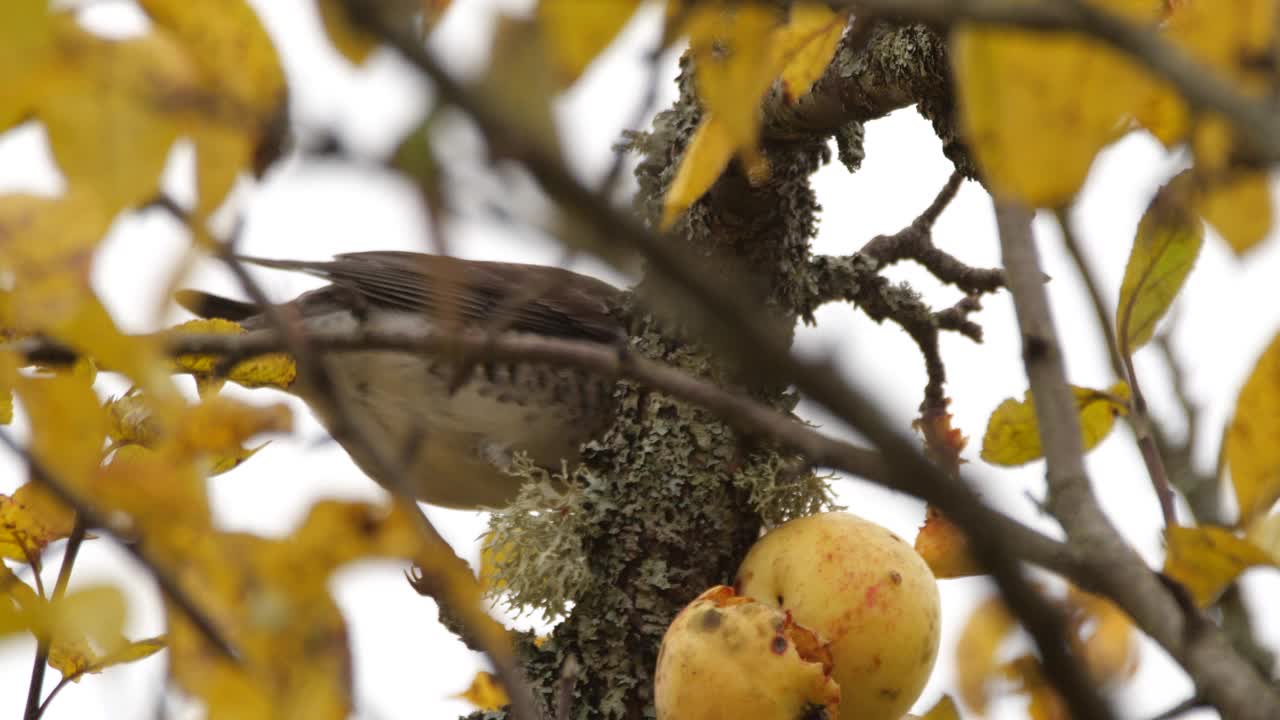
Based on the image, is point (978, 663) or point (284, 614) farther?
point (978, 663)

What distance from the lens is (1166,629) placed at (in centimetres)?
86

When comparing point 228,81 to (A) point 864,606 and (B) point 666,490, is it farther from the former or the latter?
(B) point 666,490

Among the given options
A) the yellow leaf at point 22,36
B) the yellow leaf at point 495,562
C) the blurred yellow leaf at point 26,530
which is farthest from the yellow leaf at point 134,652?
the yellow leaf at point 22,36

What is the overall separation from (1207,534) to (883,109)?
1.32 metres

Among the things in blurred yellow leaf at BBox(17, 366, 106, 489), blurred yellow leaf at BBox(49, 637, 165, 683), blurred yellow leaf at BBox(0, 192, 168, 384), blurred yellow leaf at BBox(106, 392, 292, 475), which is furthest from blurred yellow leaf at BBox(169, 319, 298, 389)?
blurred yellow leaf at BBox(0, 192, 168, 384)

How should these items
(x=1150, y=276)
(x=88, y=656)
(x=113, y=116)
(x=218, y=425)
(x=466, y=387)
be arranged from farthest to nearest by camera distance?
(x=466, y=387)
(x=88, y=656)
(x=1150, y=276)
(x=218, y=425)
(x=113, y=116)

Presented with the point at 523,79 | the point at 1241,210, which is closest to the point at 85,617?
the point at 523,79

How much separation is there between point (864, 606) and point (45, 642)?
99cm

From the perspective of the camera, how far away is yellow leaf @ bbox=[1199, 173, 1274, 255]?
796 mm

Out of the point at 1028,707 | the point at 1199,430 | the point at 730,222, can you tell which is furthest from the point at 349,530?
the point at 730,222

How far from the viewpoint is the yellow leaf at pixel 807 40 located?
118cm

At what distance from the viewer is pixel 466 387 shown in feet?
9.46

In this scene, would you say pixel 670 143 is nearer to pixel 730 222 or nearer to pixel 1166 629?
pixel 730 222

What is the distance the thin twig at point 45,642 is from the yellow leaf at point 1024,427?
38.0 inches
